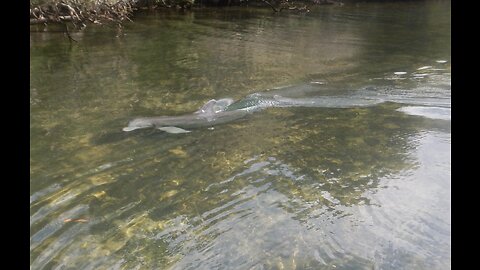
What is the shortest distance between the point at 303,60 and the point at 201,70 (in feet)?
9.97

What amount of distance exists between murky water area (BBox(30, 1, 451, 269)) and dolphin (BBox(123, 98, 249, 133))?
0.20m

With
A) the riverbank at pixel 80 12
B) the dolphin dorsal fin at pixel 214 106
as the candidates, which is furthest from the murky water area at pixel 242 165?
the riverbank at pixel 80 12

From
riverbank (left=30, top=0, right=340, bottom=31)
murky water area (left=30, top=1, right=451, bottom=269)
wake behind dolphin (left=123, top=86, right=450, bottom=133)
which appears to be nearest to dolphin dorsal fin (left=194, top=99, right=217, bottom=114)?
wake behind dolphin (left=123, top=86, right=450, bottom=133)

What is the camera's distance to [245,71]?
1178 cm

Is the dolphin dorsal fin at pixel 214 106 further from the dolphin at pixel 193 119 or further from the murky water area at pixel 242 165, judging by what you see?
the murky water area at pixel 242 165

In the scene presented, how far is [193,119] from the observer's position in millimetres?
8289

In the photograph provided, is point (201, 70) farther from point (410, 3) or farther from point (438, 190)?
point (410, 3)

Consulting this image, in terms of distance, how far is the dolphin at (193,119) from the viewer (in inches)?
312

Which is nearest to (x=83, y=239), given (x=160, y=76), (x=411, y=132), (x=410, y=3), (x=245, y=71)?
(x=411, y=132)

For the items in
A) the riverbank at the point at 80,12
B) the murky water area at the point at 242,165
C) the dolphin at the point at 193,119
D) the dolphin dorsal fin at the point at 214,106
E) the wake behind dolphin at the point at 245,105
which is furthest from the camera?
the riverbank at the point at 80,12

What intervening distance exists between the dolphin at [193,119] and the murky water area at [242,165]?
0.65 feet

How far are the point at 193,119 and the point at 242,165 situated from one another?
2011 millimetres

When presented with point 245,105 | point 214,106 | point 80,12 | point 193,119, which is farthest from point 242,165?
point 80,12

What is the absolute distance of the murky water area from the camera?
15.7 feet
